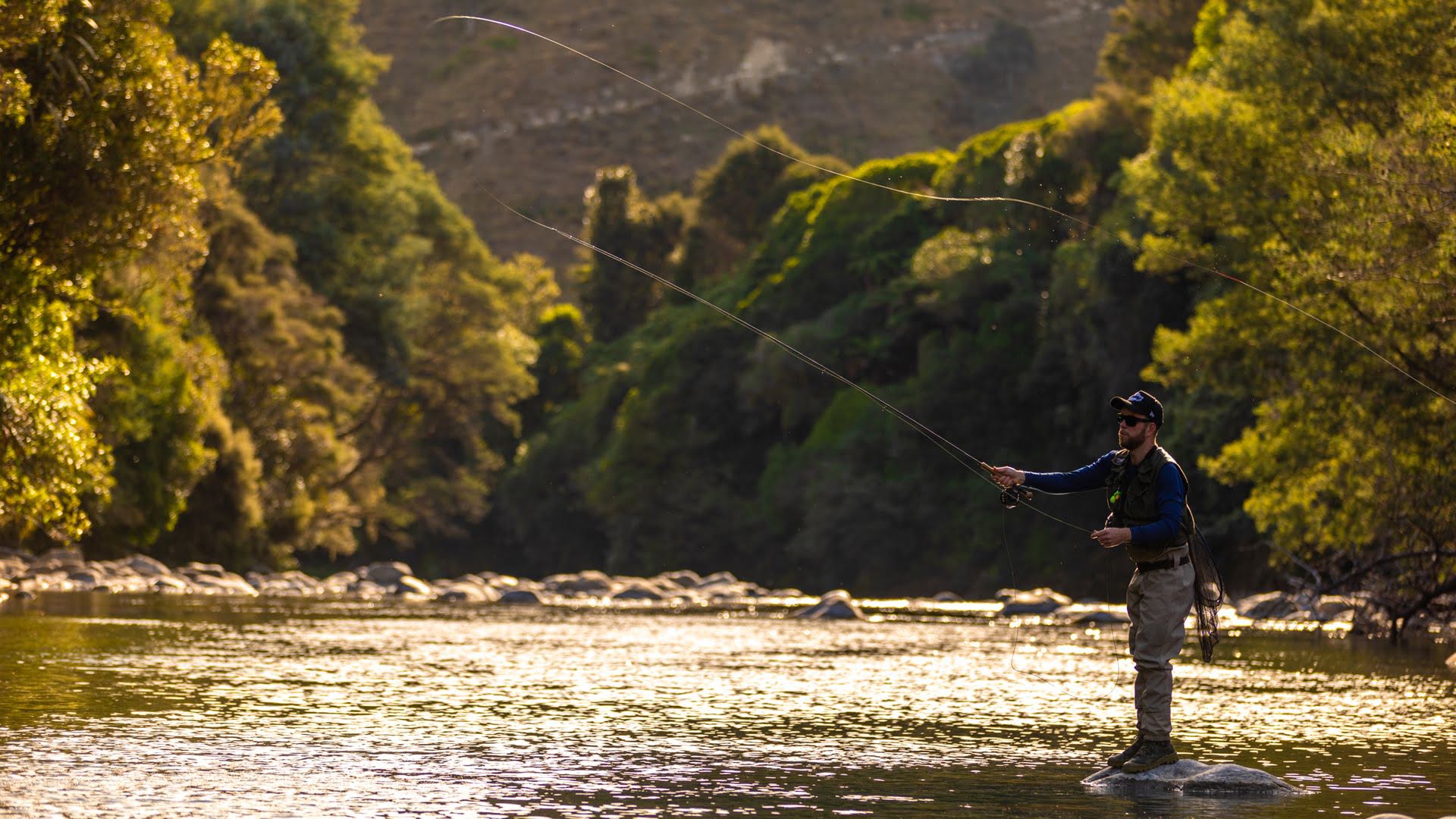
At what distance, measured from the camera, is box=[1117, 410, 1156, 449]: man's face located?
→ 12.4 m

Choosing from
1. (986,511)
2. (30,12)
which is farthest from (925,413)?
(30,12)

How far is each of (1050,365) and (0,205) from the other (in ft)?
146

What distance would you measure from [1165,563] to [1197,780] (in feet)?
4.58

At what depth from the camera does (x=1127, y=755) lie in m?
12.5

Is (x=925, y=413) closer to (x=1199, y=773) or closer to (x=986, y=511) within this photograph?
(x=986, y=511)

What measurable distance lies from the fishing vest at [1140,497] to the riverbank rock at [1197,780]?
1.39m

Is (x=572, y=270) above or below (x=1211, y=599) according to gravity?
above

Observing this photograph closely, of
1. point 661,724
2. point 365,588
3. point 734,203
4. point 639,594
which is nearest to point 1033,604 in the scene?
point 639,594

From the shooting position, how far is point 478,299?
78.6 metres

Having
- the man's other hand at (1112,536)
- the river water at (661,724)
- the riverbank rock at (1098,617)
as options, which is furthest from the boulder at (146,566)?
the man's other hand at (1112,536)

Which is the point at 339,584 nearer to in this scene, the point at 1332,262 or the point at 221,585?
the point at 221,585

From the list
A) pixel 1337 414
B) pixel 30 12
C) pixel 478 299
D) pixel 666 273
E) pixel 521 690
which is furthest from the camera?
pixel 666 273

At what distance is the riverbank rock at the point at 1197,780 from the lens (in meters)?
12.0

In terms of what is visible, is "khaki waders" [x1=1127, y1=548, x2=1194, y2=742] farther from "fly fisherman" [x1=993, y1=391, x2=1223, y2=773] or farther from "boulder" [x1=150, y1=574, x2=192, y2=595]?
"boulder" [x1=150, y1=574, x2=192, y2=595]
